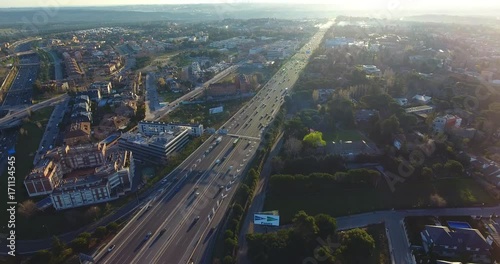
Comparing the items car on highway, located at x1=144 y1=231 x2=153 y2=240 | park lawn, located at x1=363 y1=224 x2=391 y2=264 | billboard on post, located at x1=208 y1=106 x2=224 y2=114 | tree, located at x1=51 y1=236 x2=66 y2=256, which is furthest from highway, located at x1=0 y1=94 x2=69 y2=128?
park lawn, located at x1=363 y1=224 x2=391 y2=264

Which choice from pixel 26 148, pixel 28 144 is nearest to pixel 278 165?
pixel 26 148

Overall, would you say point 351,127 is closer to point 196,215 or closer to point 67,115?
point 196,215

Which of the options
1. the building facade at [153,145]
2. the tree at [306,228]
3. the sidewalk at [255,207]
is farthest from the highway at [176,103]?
the tree at [306,228]

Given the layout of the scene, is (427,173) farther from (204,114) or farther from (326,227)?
(204,114)

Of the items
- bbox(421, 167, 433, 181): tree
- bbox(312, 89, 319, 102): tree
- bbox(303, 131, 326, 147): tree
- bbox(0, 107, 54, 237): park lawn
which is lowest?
bbox(0, 107, 54, 237): park lawn

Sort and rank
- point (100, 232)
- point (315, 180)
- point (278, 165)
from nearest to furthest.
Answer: point (100, 232), point (315, 180), point (278, 165)

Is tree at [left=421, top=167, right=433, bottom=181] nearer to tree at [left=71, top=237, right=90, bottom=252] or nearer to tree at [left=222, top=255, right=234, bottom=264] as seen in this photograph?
tree at [left=222, top=255, right=234, bottom=264]

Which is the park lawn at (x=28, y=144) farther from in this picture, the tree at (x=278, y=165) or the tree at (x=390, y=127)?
the tree at (x=390, y=127)
